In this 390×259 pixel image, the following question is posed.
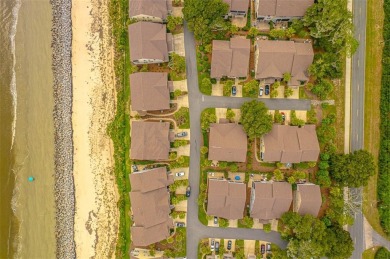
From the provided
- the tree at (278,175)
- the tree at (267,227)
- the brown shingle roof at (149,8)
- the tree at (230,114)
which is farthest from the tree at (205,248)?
the brown shingle roof at (149,8)

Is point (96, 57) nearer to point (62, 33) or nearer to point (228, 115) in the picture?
point (62, 33)

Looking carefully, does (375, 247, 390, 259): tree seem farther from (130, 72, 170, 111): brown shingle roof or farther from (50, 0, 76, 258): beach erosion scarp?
(50, 0, 76, 258): beach erosion scarp

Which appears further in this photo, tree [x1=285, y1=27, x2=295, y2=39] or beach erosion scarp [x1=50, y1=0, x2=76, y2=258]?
beach erosion scarp [x1=50, y1=0, x2=76, y2=258]

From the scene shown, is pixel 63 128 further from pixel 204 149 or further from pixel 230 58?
pixel 230 58

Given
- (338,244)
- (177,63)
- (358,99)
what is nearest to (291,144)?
(358,99)

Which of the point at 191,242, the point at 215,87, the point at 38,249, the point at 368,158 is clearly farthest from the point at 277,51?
the point at 38,249

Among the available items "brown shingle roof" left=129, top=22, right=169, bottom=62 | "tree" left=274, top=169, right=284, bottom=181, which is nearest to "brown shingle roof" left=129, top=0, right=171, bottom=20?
"brown shingle roof" left=129, top=22, right=169, bottom=62
